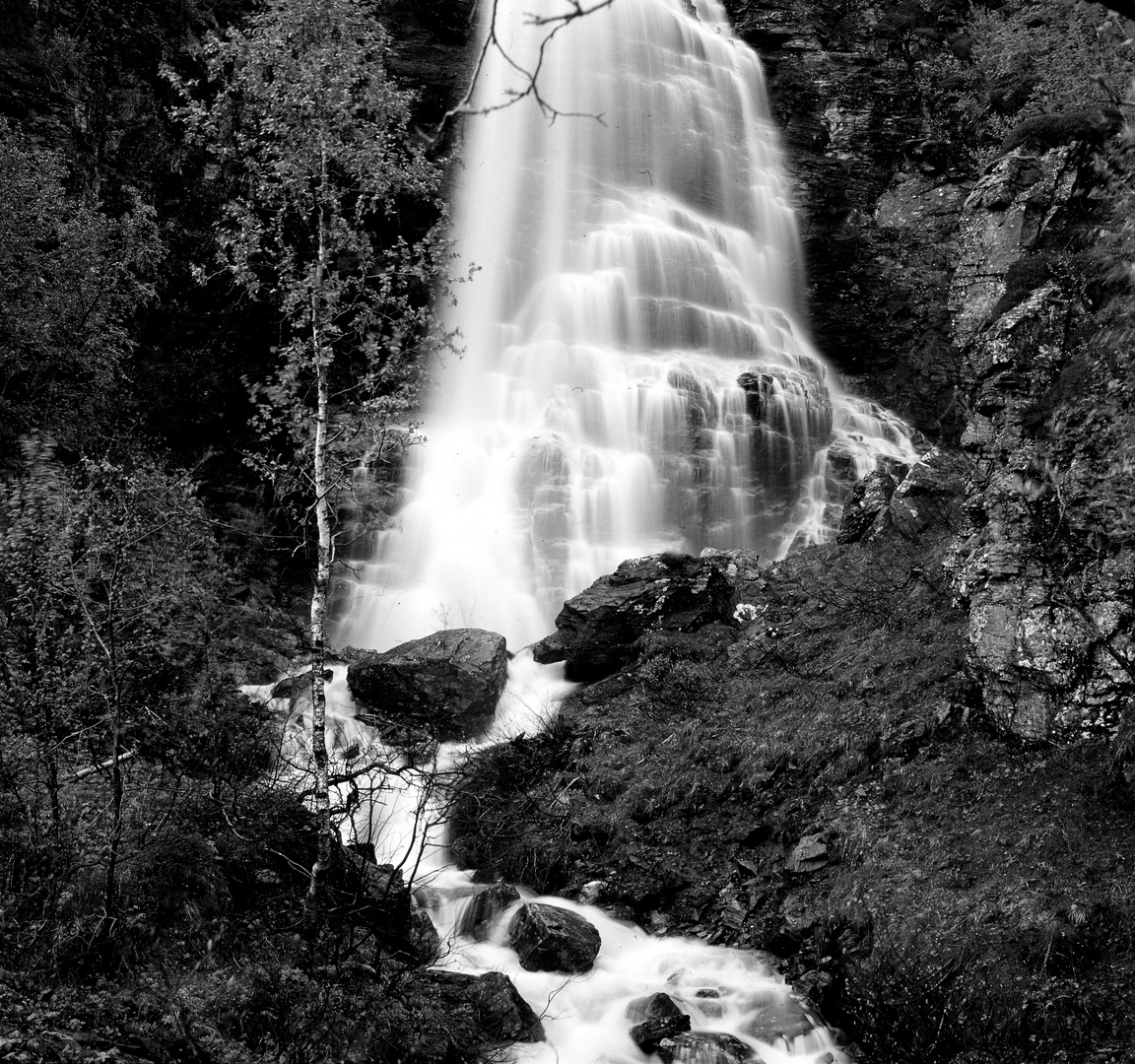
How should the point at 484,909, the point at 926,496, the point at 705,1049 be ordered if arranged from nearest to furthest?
the point at 705,1049 < the point at 484,909 < the point at 926,496

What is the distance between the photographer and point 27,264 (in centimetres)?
1566

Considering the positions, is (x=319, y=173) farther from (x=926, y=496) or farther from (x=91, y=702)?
(x=926, y=496)

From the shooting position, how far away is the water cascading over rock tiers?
770 inches

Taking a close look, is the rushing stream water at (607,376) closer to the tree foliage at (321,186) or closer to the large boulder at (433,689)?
the large boulder at (433,689)

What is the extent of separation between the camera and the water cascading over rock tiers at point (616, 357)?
770 inches

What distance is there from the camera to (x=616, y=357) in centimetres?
2334

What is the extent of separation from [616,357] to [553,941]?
53.2ft

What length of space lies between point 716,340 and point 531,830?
16.1 m

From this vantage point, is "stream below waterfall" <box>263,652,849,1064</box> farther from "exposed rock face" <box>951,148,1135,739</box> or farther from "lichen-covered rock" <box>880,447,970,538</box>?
"lichen-covered rock" <box>880,447,970,538</box>

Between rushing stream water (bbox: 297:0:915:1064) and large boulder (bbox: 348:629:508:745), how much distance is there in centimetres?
41

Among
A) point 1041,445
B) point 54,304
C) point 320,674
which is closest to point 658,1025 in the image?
point 320,674


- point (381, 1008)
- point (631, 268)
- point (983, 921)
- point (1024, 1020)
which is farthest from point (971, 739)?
point (631, 268)

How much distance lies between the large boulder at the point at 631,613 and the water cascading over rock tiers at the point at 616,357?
2582 millimetres

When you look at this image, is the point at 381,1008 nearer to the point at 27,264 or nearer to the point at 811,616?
the point at 811,616
